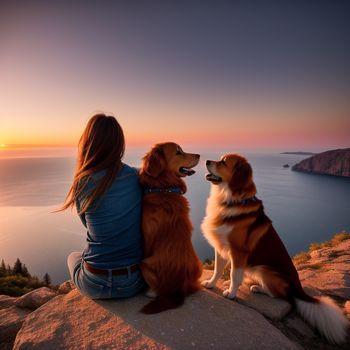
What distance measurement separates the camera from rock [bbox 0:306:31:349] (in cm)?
344

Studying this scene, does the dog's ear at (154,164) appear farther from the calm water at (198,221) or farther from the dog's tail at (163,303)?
the calm water at (198,221)

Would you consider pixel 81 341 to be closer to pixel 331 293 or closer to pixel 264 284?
pixel 264 284

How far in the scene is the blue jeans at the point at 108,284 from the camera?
9.62 ft

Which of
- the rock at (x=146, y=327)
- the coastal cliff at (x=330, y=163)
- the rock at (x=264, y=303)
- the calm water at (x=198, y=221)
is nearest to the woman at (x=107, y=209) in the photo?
the rock at (x=146, y=327)

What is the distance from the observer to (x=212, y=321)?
2727 millimetres

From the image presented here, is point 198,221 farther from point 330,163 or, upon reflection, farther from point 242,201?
point 330,163

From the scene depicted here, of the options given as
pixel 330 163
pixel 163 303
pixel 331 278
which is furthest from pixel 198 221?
pixel 330 163

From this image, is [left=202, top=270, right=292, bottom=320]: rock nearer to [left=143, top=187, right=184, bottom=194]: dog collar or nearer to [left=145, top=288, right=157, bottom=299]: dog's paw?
[left=145, top=288, right=157, bottom=299]: dog's paw

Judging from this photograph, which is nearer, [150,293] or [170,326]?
[170,326]

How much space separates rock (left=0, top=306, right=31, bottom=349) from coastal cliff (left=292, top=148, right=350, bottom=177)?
12374 cm

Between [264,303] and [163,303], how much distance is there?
1561 millimetres

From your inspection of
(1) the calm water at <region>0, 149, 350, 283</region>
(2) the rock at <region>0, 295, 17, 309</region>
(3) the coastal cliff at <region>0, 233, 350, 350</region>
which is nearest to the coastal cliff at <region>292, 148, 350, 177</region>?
(1) the calm water at <region>0, 149, 350, 283</region>

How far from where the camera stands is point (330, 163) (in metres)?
114

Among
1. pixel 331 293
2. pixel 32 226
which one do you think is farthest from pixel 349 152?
pixel 32 226
